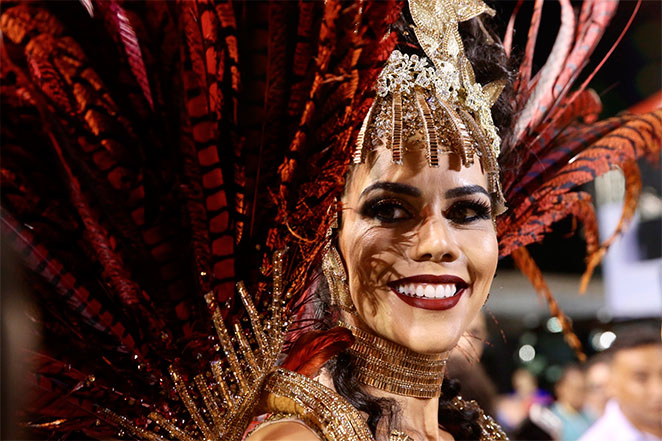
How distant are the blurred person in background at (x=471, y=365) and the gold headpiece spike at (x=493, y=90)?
44 cm

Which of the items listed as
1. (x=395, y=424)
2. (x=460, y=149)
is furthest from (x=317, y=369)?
(x=460, y=149)

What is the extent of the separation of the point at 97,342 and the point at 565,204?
100 centimetres

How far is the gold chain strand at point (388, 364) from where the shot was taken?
1.27 m

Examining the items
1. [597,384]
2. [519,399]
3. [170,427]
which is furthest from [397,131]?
[519,399]

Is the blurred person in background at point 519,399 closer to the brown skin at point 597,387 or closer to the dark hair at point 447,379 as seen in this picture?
the brown skin at point 597,387

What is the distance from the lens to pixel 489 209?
1316 mm

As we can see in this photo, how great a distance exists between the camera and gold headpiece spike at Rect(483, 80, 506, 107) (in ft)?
4.66

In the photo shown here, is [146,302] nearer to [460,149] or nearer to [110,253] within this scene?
[110,253]

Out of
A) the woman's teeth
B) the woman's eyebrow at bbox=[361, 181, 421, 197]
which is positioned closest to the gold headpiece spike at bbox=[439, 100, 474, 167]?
the woman's eyebrow at bbox=[361, 181, 421, 197]

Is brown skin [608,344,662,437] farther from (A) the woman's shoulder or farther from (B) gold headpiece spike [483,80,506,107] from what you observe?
(A) the woman's shoulder

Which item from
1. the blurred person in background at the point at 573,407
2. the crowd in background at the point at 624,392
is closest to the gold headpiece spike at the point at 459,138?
the crowd in background at the point at 624,392

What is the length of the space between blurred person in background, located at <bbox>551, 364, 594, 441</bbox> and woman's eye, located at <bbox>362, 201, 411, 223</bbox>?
3.27 meters

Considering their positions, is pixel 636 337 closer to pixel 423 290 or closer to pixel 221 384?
pixel 423 290

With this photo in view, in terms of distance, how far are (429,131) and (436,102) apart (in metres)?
0.08
